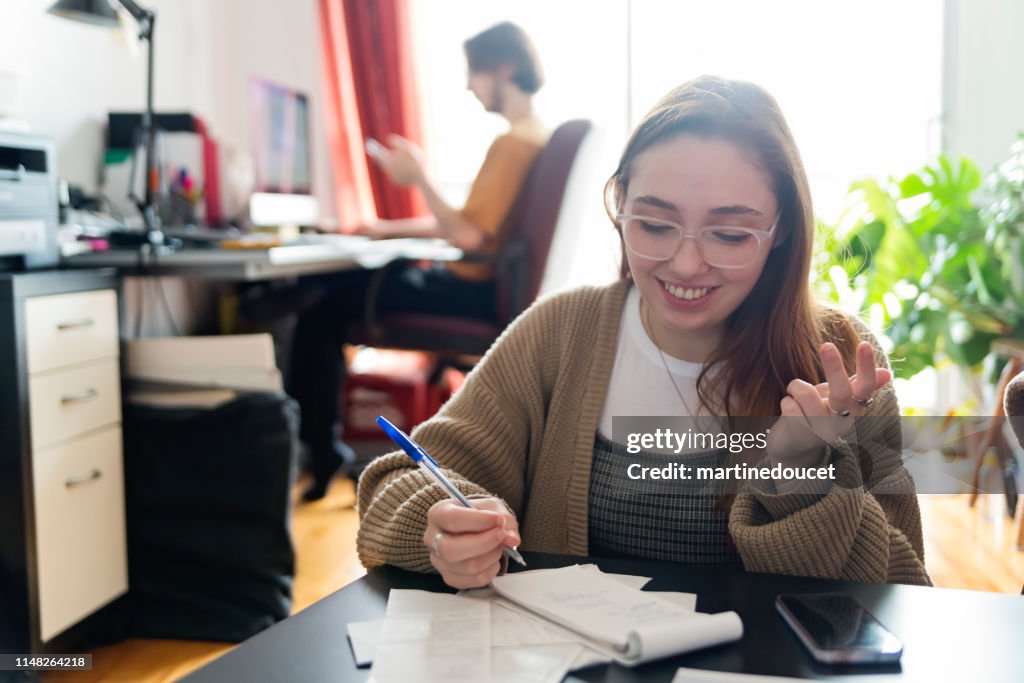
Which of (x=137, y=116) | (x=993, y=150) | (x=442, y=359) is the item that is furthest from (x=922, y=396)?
(x=137, y=116)

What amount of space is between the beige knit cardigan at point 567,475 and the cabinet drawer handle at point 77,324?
1.03 metres

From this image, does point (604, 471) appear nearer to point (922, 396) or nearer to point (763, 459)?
point (763, 459)

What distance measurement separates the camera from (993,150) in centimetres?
340

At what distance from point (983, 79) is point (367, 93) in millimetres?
2293

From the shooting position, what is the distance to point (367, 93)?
3.94 meters

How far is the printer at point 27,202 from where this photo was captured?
1.80m

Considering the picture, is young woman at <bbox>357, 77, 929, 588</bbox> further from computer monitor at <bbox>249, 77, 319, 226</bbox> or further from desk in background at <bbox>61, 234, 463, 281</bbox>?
computer monitor at <bbox>249, 77, 319, 226</bbox>

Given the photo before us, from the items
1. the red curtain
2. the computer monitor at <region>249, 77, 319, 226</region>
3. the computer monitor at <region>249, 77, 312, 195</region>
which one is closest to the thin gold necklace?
the computer monitor at <region>249, 77, 319, 226</region>

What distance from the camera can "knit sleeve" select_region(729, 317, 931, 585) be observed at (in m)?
0.87

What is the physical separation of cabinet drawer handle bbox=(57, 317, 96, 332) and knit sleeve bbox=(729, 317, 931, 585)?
4.50 ft

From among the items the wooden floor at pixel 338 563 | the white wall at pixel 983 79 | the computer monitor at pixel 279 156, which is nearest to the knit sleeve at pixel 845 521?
the wooden floor at pixel 338 563

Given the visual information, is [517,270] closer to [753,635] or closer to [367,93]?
[367,93]

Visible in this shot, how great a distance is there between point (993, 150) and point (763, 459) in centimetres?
297

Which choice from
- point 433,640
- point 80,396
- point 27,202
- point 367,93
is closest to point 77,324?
point 80,396
